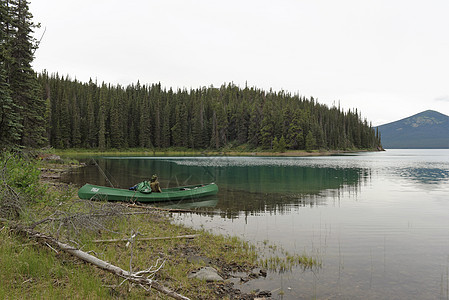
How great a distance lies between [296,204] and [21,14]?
3053 centimetres

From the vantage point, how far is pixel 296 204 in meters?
19.8

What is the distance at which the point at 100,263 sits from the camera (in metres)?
5.89

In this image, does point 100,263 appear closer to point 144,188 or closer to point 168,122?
point 144,188

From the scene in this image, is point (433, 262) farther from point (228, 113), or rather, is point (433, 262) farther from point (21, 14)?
point (228, 113)

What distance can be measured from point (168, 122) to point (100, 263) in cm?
11312

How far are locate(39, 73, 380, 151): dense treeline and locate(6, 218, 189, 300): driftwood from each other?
97.8m

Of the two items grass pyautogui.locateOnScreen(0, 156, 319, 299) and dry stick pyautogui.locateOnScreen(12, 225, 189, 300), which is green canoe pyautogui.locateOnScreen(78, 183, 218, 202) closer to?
grass pyautogui.locateOnScreen(0, 156, 319, 299)

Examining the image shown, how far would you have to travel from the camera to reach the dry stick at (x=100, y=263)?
5.31 m

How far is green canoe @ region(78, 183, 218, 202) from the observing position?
1754 cm

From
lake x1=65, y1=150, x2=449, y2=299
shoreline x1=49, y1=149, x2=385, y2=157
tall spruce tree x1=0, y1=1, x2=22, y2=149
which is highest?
tall spruce tree x1=0, y1=1, x2=22, y2=149

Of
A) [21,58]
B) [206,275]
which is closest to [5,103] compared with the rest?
[21,58]

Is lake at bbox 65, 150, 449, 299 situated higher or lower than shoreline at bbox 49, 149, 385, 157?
lower

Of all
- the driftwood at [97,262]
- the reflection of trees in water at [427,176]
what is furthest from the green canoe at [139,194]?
the reflection of trees in water at [427,176]

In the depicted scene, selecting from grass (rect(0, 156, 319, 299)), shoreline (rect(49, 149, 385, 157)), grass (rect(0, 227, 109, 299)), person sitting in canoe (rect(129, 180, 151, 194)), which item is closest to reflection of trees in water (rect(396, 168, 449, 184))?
person sitting in canoe (rect(129, 180, 151, 194))
